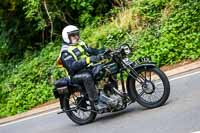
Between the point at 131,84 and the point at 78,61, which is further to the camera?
the point at 78,61

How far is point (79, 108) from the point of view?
34.3 ft

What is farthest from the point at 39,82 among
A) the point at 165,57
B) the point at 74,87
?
the point at 74,87

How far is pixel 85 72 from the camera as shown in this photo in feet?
32.7

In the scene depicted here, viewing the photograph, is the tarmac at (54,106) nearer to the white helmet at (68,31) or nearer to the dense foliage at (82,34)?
the dense foliage at (82,34)

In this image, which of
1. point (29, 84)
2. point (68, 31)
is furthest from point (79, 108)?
point (29, 84)

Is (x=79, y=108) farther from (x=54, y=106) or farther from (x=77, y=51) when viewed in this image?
(x=54, y=106)

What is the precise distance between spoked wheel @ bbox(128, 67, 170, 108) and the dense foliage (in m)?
4.51

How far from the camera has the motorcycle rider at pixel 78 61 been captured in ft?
32.4

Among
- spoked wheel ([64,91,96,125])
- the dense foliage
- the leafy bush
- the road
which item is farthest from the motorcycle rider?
the leafy bush

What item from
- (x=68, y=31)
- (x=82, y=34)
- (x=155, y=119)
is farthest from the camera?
(x=82, y=34)

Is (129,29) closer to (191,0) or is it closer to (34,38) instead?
(191,0)

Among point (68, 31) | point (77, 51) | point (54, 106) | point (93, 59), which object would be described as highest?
point (68, 31)

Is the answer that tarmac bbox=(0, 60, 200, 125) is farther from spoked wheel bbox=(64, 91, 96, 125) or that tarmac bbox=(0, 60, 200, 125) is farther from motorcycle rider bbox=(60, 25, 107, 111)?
motorcycle rider bbox=(60, 25, 107, 111)

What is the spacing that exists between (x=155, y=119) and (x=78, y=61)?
184 cm
